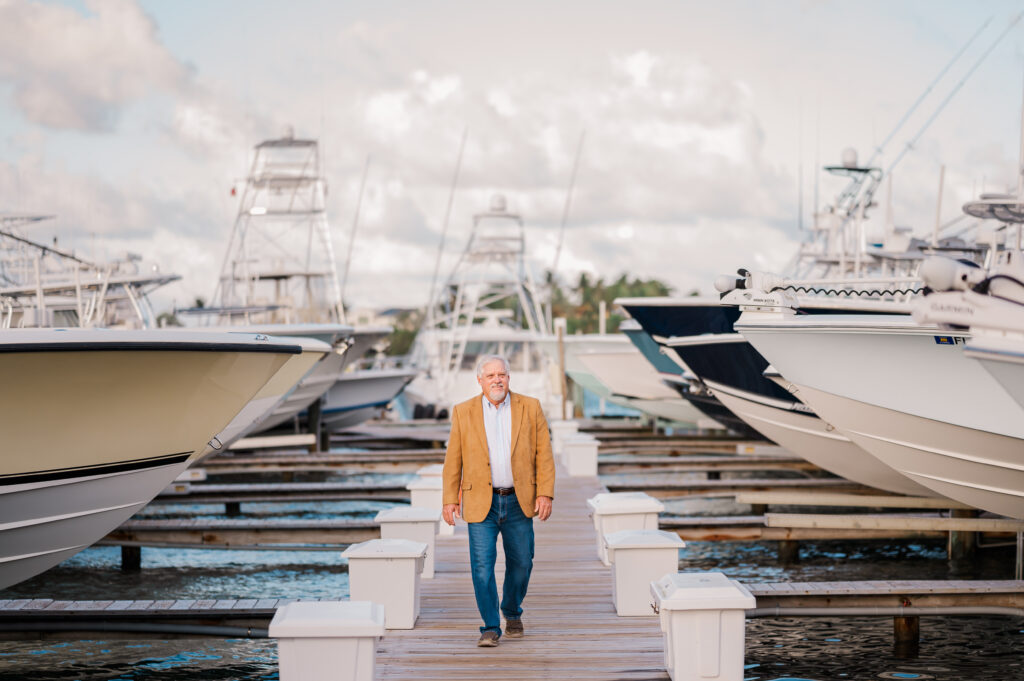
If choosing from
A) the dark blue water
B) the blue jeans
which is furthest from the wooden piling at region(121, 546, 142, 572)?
the blue jeans

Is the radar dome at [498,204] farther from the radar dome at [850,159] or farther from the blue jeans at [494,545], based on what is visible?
the blue jeans at [494,545]

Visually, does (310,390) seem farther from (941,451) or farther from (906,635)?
(906,635)

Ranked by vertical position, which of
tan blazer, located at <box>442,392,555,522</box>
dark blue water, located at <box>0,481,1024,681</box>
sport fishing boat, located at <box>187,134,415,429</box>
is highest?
sport fishing boat, located at <box>187,134,415,429</box>

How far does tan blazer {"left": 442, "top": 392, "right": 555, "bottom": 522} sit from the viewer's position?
6.25 m

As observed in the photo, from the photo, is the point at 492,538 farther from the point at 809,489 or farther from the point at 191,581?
the point at 809,489

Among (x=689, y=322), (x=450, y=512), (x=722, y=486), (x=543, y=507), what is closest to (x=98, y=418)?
(x=450, y=512)

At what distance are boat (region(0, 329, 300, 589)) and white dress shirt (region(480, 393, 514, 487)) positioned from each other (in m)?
2.71

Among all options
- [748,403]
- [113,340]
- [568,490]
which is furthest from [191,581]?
[748,403]

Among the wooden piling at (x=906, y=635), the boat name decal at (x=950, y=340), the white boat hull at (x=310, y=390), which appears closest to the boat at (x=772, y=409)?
the boat name decal at (x=950, y=340)

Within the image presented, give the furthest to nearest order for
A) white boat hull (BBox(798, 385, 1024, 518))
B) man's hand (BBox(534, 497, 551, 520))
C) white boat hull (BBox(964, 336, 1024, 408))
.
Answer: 1. white boat hull (BBox(798, 385, 1024, 518))
2. man's hand (BBox(534, 497, 551, 520))
3. white boat hull (BBox(964, 336, 1024, 408))

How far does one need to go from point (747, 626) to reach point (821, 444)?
3.30m

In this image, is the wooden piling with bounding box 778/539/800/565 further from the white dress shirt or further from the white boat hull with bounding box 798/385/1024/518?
the white dress shirt

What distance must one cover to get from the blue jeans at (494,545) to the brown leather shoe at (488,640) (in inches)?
1.1

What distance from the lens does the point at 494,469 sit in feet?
20.7
